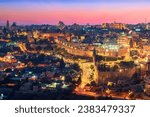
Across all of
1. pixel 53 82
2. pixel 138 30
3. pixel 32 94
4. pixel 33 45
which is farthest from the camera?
pixel 33 45

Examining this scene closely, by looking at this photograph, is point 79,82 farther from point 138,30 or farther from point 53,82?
point 138,30

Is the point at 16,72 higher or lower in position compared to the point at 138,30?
lower

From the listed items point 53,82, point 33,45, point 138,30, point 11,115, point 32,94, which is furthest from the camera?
point 33,45

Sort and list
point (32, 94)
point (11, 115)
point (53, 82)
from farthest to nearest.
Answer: point (53, 82)
point (32, 94)
point (11, 115)

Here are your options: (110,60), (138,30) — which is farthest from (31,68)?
(138,30)

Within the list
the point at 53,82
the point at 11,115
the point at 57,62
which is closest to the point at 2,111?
the point at 11,115

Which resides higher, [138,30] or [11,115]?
[138,30]

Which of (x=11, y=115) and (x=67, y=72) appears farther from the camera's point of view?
(x=67, y=72)

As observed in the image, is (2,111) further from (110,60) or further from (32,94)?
(110,60)

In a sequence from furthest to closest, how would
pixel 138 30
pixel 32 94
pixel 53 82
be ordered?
1. pixel 138 30
2. pixel 53 82
3. pixel 32 94
